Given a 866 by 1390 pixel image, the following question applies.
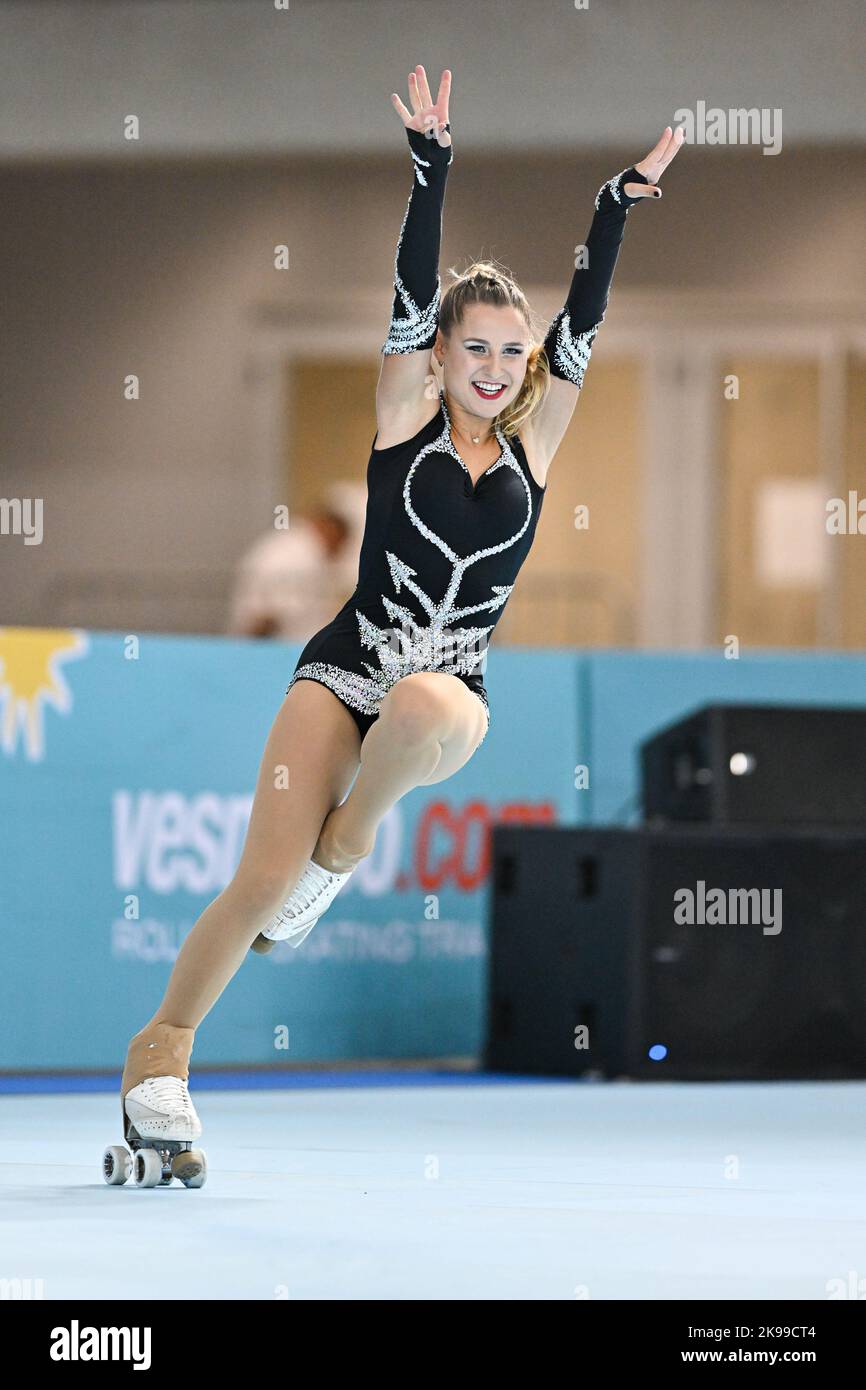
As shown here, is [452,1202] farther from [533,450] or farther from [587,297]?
[587,297]

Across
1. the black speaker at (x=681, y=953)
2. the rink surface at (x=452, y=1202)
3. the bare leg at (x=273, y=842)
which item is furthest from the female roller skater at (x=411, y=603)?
the black speaker at (x=681, y=953)

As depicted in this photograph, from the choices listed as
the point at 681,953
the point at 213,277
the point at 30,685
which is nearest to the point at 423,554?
the point at 30,685

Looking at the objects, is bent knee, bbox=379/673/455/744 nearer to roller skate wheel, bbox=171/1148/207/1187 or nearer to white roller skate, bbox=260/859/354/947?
white roller skate, bbox=260/859/354/947

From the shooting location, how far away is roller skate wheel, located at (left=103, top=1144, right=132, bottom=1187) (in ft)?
11.4

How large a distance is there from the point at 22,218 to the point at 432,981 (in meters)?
7.16

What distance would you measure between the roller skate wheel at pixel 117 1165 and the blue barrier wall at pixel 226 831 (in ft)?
8.75

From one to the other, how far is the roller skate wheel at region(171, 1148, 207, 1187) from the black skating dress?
0.83 metres

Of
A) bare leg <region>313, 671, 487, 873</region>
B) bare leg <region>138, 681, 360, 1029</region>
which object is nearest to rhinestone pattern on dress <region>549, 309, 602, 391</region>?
bare leg <region>313, 671, 487, 873</region>

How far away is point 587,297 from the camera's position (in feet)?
12.3

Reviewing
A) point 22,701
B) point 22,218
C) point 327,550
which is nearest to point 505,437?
point 22,701

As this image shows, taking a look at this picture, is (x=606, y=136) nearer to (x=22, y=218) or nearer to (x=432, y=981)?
(x=22, y=218)

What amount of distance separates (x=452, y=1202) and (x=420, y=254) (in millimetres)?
1677

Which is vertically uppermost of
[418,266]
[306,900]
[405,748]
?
[418,266]

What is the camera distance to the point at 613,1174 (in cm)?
377
